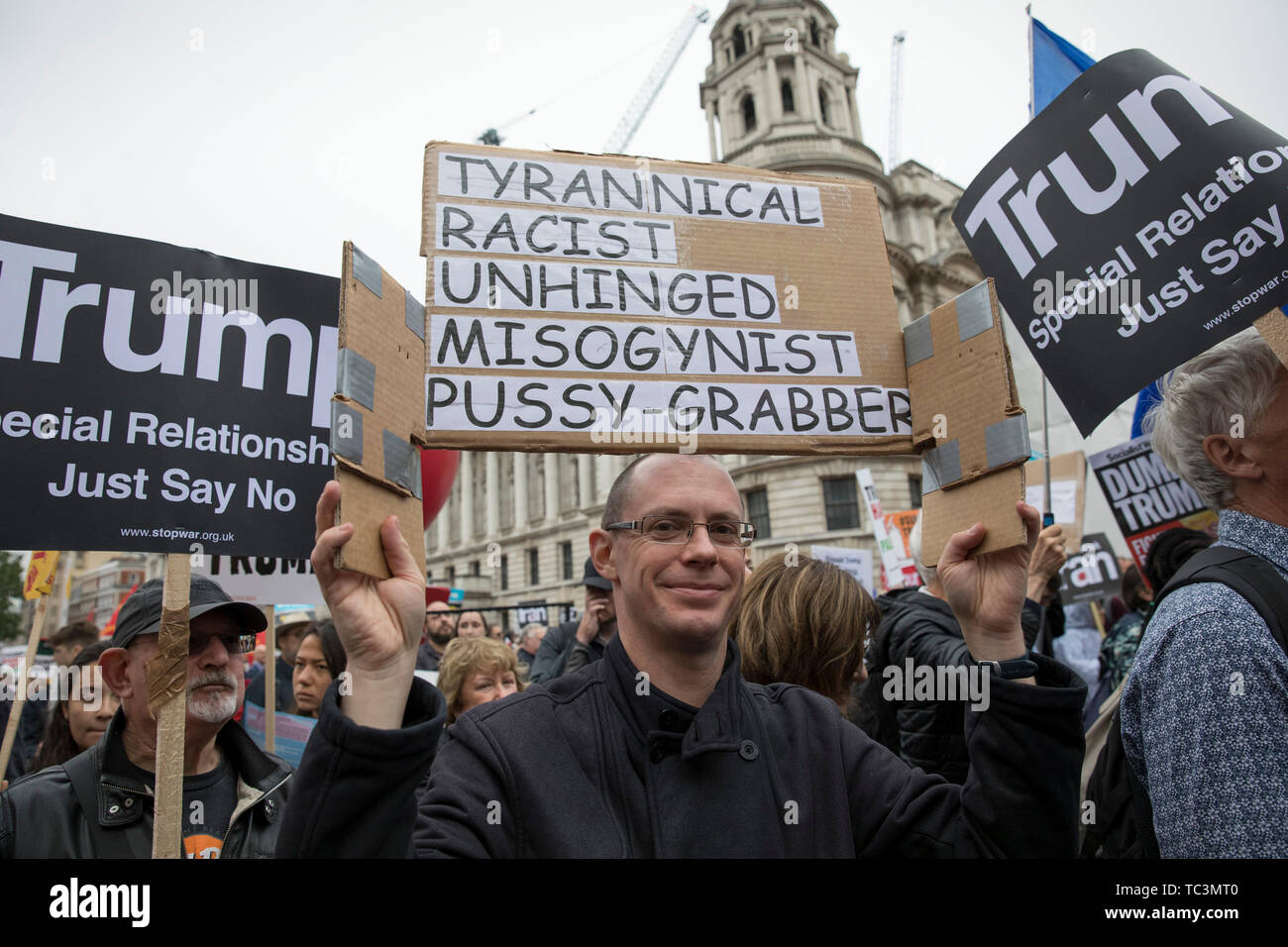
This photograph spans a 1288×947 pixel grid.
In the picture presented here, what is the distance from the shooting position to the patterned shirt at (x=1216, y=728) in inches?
58.3

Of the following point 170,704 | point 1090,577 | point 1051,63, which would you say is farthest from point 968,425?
point 1090,577

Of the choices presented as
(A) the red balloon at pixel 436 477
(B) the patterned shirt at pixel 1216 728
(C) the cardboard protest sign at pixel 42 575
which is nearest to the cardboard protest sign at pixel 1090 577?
(A) the red balloon at pixel 436 477

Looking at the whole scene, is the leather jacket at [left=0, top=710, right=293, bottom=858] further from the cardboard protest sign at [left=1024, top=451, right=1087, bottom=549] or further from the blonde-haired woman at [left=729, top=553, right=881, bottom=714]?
the cardboard protest sign at [left=1024, top=451, right=1087, bottom=549]

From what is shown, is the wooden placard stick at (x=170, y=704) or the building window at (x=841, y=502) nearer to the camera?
the wooden placard stick at (x=170, y=704)

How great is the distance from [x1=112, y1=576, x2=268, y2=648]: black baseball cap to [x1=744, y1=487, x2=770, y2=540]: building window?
31.0 m

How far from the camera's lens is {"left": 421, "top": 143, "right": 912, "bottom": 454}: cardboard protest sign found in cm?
220

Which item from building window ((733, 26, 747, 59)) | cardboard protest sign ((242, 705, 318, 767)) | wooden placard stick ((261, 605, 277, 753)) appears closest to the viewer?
wooden placard stick ((261, 605, 277, 753))

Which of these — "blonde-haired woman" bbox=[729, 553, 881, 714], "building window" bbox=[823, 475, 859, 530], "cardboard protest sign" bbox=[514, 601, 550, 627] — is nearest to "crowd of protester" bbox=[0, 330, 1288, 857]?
"blonde-haired woman" bbox=[729, 553, 881, 714]

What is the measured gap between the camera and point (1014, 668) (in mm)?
1784

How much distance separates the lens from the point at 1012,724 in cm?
169

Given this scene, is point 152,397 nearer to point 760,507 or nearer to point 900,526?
point 900,526

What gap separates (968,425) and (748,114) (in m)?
47.5

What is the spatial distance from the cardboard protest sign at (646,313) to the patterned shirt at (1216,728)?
37.4 inches

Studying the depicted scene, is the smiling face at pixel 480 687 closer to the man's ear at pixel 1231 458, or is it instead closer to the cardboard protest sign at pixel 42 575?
the cardboard protest sign at pixel 42 575
